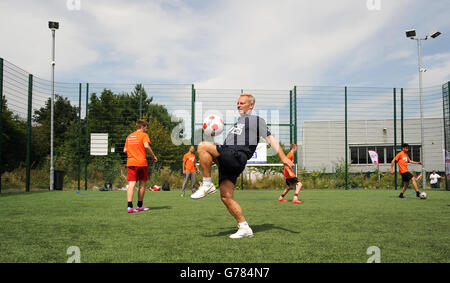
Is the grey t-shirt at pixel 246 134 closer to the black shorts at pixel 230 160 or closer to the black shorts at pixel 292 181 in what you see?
the black shorts at pixel 230 160

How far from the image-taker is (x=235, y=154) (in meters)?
3.91

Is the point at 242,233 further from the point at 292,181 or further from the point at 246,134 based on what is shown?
the point at 292,181

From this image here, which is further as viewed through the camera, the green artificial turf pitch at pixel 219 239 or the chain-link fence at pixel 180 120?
the chain-link fence at pixel 180 120

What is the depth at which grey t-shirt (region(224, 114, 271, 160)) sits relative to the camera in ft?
13.1

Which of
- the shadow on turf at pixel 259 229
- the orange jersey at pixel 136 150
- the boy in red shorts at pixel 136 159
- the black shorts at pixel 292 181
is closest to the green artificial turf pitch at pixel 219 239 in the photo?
the shadow on turf at pixel 259 229

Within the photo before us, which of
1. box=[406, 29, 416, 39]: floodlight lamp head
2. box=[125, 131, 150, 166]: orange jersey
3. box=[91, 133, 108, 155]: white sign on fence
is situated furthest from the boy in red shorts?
box=[406, 29, 416, 39]: floodlight lamp head

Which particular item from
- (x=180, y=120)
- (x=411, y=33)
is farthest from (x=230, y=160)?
(x=411, y=33)

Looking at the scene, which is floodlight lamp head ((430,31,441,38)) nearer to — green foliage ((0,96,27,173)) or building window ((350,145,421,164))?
building window ((350,145,421,164))

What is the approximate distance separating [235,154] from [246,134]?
306mm

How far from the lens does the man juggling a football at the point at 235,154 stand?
12.6 ft

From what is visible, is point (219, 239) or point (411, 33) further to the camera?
point (411, 33)

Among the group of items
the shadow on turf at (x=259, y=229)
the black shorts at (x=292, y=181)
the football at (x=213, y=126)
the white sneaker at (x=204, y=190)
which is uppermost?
the football at (x=213, y=126)
